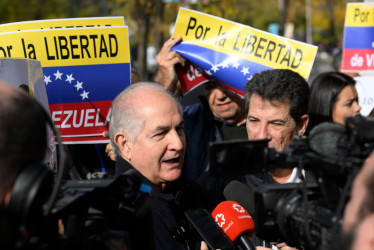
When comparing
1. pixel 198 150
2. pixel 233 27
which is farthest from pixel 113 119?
pixel 233 27

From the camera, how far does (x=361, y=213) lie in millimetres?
1315

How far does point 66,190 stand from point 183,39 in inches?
108

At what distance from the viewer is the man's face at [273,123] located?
3.15 metres

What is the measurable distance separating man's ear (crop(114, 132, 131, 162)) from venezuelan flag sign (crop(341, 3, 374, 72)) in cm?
346

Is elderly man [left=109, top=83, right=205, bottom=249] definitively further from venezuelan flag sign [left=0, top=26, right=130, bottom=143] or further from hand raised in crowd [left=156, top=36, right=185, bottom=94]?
hand raised in crowd [left=156, top=36, right=185, bottom=94]

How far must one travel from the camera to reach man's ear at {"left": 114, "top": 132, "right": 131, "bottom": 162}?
110 inches

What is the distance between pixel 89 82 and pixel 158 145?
1204 millimetres

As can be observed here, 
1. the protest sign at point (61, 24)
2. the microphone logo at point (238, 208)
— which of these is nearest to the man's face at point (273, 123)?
the microphone logo at point (238, 208)

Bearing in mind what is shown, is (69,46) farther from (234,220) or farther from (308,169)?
(308,169)

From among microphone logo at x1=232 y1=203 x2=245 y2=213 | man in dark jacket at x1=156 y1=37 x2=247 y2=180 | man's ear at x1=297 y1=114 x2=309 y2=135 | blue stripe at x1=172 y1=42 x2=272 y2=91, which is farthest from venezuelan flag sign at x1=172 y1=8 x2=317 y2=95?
microphone logo at x1=232 y1=203 x2=245 y2=213

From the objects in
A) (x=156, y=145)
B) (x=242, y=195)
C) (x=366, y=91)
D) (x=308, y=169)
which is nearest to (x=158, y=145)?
(x=156, y=145)

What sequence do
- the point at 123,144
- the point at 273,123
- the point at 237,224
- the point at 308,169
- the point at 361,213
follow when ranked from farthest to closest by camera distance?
1. the point at 273,123
2. the point at 123,144
3. the point at 237,224
4. the point at 308,169
5. the point at 361,213

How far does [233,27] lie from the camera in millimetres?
4266

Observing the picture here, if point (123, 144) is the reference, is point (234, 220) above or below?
below
